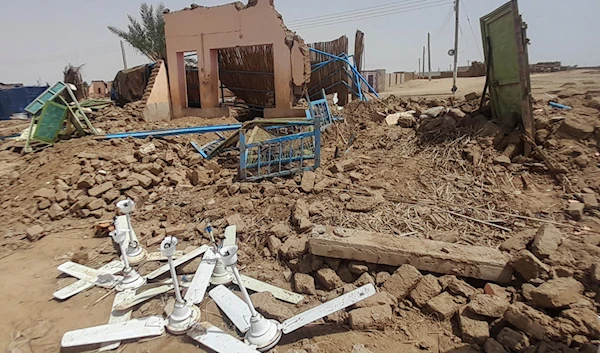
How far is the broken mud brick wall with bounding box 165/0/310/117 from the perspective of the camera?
901 centimetres

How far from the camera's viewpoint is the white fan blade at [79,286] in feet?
10.6

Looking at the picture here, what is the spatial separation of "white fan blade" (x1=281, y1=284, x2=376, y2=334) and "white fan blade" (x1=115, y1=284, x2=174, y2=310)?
47.3 inches

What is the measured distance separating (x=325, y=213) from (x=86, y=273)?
247 centimetres

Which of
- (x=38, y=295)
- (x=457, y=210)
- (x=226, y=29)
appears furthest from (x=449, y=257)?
(x=226, y=29)

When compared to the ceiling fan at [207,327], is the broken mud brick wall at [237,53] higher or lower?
higher

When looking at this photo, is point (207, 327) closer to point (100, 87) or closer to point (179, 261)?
point (179, 261)

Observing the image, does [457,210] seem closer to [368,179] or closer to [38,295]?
[368,179]

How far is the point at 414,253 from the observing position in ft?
9.38

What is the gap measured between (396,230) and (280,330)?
149 centimetres

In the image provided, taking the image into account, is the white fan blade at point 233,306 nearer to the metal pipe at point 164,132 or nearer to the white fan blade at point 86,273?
the white fan blade at point 86,273

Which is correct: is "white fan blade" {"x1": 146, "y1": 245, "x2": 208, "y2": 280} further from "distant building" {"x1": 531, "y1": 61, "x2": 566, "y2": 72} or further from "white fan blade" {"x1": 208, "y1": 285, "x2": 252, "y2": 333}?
"distant building" {"x1": 531, "y1": 61, "x2": 566, "y2": 72}

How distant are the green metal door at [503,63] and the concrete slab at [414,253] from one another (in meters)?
2.52

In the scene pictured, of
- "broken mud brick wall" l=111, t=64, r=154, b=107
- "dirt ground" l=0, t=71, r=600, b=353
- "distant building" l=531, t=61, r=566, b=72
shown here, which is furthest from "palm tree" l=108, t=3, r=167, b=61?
"distant building" l=531, t=61, r=566, b=72

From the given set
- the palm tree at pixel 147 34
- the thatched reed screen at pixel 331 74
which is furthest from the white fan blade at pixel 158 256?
the palm tree at pixel 147 34
